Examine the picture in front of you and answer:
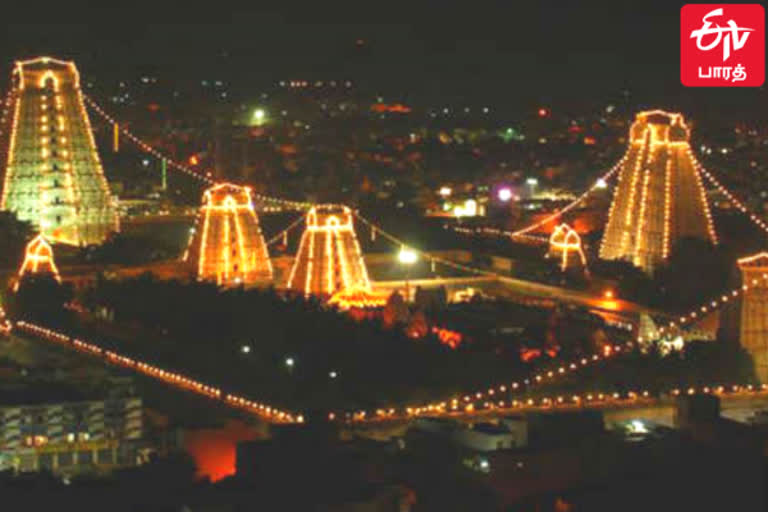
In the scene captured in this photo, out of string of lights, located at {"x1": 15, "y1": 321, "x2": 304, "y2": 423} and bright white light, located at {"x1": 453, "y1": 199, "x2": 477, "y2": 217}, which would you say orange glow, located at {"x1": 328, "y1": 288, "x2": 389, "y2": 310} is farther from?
bright white light, located at {"x1": 453, "y1": 199, "x2": 477, "y2": 217}

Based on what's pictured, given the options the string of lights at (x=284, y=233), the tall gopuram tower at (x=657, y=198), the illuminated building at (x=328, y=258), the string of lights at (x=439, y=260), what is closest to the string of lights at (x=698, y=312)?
the tall gopuram tower at (x=657, y=198)

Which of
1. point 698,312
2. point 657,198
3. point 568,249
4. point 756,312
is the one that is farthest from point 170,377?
point 657,198

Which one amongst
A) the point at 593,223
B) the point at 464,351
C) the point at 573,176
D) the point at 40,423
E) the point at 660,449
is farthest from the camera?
the point at 573,176

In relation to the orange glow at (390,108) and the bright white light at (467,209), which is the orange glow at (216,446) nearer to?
the bright white light at (467,209)

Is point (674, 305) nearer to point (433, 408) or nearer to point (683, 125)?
point (683, 125)

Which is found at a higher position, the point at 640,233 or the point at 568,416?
the point at 640,233

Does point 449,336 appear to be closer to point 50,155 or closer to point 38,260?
point 38,260

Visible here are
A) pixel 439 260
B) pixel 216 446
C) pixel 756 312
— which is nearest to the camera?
pixel 216 446

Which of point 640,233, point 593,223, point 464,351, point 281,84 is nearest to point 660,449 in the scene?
point 464,351
